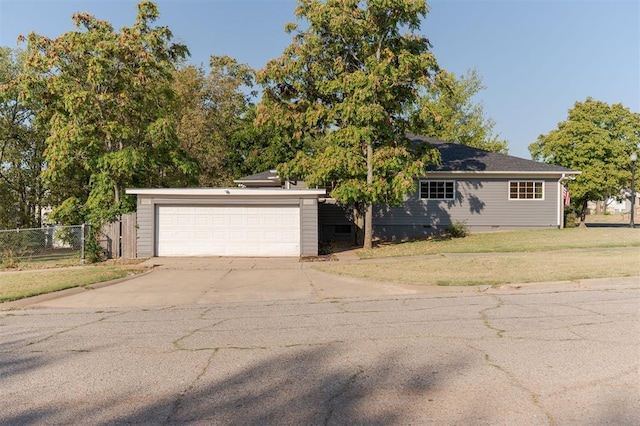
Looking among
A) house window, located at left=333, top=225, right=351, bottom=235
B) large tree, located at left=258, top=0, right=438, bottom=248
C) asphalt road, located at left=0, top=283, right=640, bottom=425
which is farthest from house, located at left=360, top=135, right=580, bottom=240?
asphalt road, located at left=0, top=283, right=640, bottom=425

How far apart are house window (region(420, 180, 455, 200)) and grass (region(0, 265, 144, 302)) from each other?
49.9ft

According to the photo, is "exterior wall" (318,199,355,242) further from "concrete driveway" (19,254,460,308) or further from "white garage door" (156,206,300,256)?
"concrete driveway" (19,254,460,308)

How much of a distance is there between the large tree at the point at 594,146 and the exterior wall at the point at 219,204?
78.2 feet

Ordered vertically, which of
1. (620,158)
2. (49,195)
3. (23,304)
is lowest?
(23,304)

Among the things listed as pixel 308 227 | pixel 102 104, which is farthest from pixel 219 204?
pixel 102 104

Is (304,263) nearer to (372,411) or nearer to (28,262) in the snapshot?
(28,262)

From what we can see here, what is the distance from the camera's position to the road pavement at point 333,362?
3.92 metres

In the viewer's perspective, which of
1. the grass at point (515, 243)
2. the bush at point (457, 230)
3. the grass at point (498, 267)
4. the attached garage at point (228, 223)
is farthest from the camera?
the bush at point (457, 230)

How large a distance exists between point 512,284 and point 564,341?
4.66 metres

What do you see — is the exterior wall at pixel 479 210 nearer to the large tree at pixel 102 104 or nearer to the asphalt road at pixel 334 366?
the large tree at pixel 102 104

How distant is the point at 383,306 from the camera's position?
862cm

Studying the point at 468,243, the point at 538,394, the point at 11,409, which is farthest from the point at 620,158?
the point at 11,409

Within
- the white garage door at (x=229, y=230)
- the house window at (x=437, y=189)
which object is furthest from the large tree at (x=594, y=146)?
the white garage door at (x=229, y=230)

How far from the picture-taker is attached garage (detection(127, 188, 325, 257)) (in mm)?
18062
